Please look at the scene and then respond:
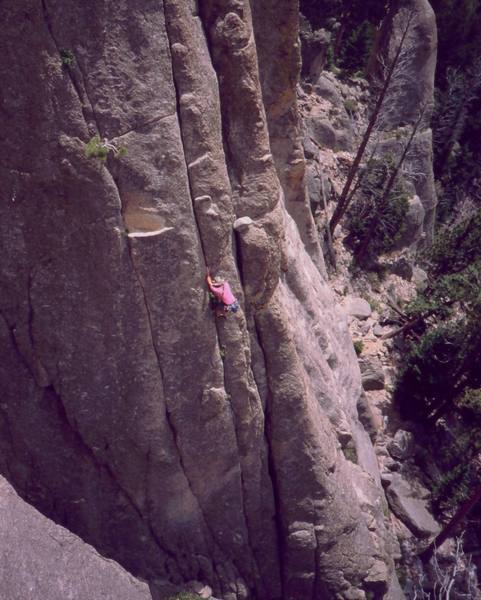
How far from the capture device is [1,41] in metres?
8.23

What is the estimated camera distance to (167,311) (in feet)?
33.6

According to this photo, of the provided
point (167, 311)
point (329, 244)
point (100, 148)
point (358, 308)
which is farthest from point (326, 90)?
point (100, 148)

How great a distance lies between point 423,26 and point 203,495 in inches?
1112

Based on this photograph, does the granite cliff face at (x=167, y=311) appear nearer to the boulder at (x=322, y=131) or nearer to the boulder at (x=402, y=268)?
the boulder at (x=322, y=131)

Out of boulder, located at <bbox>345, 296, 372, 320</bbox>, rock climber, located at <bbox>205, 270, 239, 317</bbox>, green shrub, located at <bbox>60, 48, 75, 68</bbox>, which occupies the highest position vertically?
green shrub, located at <bbox>60, 48, 75, 68</bbox>

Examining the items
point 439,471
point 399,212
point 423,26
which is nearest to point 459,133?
point 423,26

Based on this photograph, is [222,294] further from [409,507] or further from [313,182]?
[313,182]

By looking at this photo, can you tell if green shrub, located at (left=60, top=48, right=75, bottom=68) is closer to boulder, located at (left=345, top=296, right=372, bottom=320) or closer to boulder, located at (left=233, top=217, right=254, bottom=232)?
boulder, located at (left=233, top=217, right=254, bottom=232)

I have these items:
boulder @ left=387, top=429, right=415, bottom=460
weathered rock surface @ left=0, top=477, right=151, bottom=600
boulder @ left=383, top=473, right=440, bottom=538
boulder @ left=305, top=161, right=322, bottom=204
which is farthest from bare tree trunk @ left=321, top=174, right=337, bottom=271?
weathered rock surface @ left=0, top=477, right=151, bottom=600

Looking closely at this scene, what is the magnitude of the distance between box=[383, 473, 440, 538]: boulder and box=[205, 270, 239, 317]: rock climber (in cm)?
1272

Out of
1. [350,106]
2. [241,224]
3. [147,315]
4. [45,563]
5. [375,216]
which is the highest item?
[350,106]

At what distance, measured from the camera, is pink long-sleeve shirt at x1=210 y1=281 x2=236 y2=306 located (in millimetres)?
10438

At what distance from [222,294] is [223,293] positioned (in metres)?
0.03

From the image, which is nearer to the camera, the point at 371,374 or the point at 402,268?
the point at 371,374
